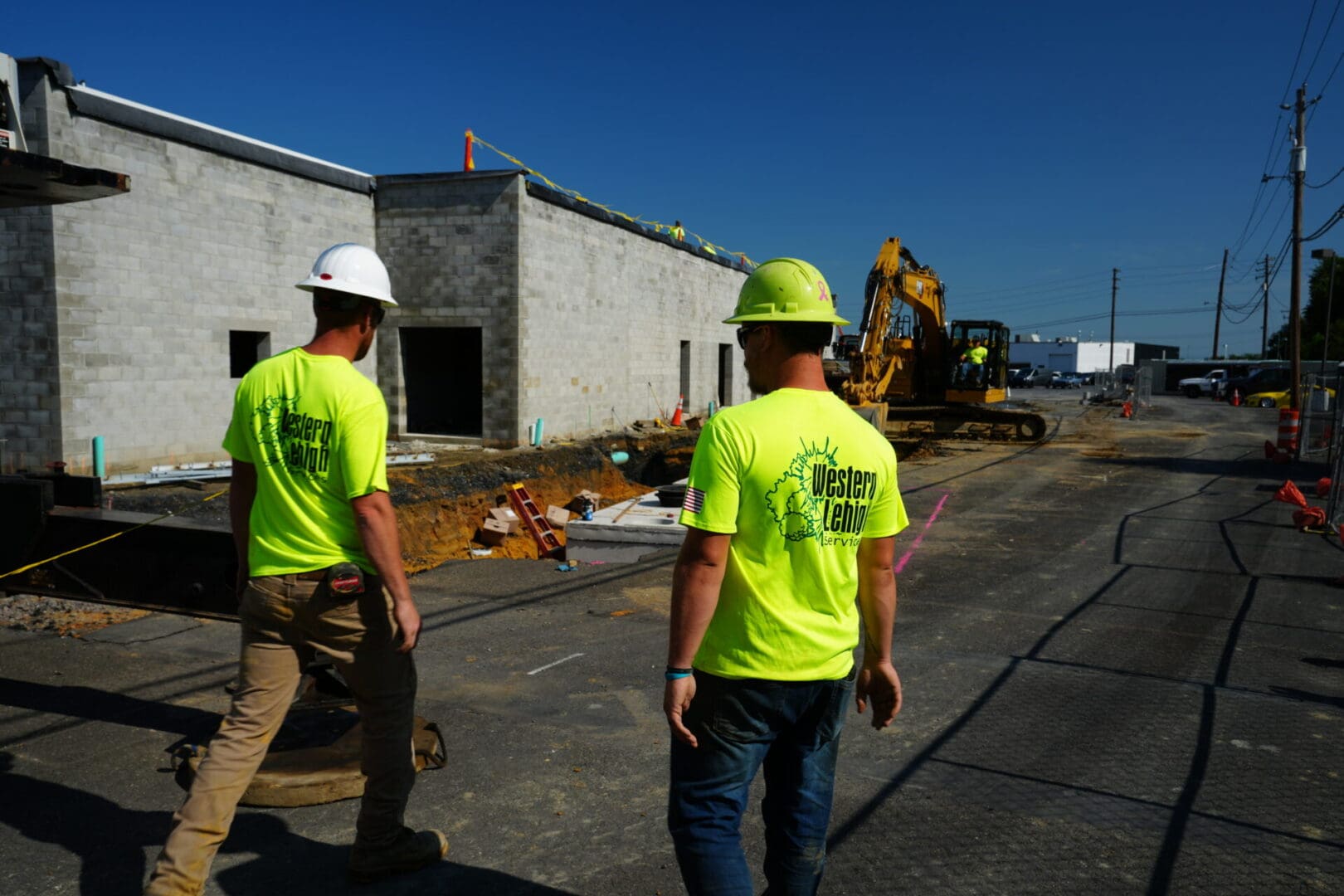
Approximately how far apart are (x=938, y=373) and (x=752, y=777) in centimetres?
2430

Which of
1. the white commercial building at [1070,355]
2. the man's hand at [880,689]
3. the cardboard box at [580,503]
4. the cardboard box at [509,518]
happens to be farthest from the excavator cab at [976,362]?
the white commercial building at [1070,355]

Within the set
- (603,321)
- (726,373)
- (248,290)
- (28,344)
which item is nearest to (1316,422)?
(603,321)

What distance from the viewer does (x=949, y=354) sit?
2542 cm

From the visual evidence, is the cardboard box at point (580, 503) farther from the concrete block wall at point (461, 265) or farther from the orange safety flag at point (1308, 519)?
the orange safety flag at point (1308, 519)

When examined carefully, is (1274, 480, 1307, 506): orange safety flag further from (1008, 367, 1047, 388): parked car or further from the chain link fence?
(1008, 367, 1047, 388): parked car

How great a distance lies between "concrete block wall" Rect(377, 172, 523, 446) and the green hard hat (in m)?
14.2

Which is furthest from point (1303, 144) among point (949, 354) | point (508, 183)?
point (508, 183)

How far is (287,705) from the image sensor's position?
10.4ft

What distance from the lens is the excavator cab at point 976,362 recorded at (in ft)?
81.3

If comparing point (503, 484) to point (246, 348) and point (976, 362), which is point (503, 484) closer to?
point (246, 348)

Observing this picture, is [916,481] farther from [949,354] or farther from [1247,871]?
[1247,871]

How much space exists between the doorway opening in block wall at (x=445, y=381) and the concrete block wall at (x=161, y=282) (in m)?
4.40

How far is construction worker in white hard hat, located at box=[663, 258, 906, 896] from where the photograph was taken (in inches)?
91.7

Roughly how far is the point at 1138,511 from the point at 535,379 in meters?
10.2
